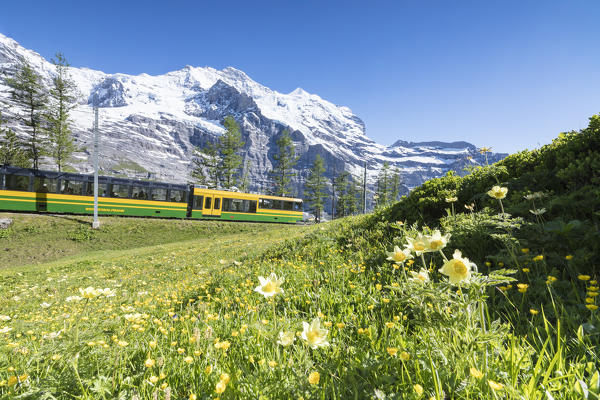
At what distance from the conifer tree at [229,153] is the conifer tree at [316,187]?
617 inches

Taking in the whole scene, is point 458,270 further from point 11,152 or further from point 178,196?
point 11,152

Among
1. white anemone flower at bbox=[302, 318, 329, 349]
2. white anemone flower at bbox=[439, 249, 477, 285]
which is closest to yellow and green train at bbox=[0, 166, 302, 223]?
white anemone flower at bbox=[302, 318, 329, 349]

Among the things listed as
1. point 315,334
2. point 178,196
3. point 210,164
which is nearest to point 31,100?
point 210,164

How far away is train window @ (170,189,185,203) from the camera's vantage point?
2338 cm

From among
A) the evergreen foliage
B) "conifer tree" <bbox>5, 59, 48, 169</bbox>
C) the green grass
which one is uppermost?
"conifer tree" <bbox>5, 59, 48, 169</bbox>

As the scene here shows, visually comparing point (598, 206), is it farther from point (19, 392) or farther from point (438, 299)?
point (19, 392)

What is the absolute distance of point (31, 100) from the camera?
2817 cm

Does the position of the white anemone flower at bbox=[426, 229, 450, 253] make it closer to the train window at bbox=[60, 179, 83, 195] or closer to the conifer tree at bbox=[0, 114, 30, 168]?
the train window at bbox=[60, 179, 83, 195]

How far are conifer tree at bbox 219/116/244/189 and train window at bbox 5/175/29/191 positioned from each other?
22.5m

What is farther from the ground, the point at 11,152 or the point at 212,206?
the point at 11,152

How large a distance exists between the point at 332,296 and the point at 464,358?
1.60 meters

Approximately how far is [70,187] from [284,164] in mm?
30495

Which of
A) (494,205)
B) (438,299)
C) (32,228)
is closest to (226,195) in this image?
(32,228)

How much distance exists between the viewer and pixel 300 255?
5289 millimetres
